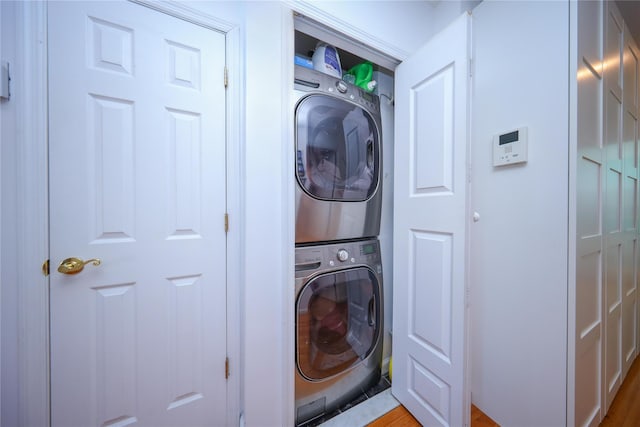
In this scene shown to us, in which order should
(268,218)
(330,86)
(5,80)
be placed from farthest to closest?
(330,86) < (268,218) < (5,80)

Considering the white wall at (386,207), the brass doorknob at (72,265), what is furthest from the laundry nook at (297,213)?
the white wall at (386,207)

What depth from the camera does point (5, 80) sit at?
0.71 metres

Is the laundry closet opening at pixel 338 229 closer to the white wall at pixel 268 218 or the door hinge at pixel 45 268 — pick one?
the white wall at pixel 268 218

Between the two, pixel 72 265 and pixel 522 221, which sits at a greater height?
pixel 522 221

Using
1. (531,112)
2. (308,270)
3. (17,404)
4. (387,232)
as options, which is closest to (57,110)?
(17,404)

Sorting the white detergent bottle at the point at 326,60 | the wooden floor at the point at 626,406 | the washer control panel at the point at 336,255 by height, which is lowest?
the wooden floor at the point at 626,406

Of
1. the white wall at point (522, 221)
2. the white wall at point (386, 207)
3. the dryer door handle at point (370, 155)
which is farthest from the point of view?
the white wall at point (386, 207)

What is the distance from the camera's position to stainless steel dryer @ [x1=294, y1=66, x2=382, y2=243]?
1078 mm

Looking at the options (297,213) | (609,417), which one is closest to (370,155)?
(297,213)

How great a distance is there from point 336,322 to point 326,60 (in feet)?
4.78

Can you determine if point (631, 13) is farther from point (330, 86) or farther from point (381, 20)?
point (330, 86)

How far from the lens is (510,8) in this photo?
3.58 ft

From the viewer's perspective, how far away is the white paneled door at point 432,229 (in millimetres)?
944

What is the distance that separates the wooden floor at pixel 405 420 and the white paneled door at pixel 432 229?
0.14 feet
